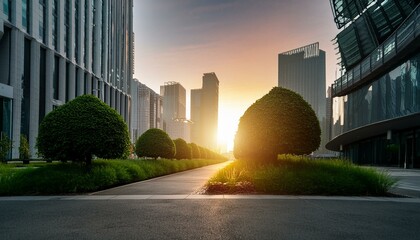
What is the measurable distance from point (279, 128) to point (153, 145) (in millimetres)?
14296

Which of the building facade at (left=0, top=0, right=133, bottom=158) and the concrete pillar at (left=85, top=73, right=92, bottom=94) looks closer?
the building facade at (left=0, top=0, right=133, bottom=158)

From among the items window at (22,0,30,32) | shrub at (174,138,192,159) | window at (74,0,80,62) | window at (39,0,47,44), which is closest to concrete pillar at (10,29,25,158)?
window at (22,0,30,32)

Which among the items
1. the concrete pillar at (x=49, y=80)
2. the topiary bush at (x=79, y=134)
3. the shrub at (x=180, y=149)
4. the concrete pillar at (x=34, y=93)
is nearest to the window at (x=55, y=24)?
the concrete pillar at (x=49, y=80)

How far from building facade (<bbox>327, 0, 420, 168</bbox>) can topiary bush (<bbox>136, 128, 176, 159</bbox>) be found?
25147 mm

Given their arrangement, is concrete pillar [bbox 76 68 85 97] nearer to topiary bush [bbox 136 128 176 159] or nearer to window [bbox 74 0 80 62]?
window [bbox 74 0 80 62]

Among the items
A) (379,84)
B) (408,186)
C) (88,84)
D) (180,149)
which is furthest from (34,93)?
(379,84)

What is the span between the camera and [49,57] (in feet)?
→ 166

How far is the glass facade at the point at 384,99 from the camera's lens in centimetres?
3610

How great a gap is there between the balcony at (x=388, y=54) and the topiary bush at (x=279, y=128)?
2362 centimetres

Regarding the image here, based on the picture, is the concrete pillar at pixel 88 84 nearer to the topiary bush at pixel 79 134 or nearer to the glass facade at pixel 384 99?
the glass facade at pixel 384 99

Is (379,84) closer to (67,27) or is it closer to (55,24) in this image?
(55,24)

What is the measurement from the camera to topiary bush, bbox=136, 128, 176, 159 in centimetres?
2692

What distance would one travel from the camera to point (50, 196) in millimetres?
11664

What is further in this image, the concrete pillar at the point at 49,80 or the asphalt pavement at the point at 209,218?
the concrete pillar at the point at 49,80
